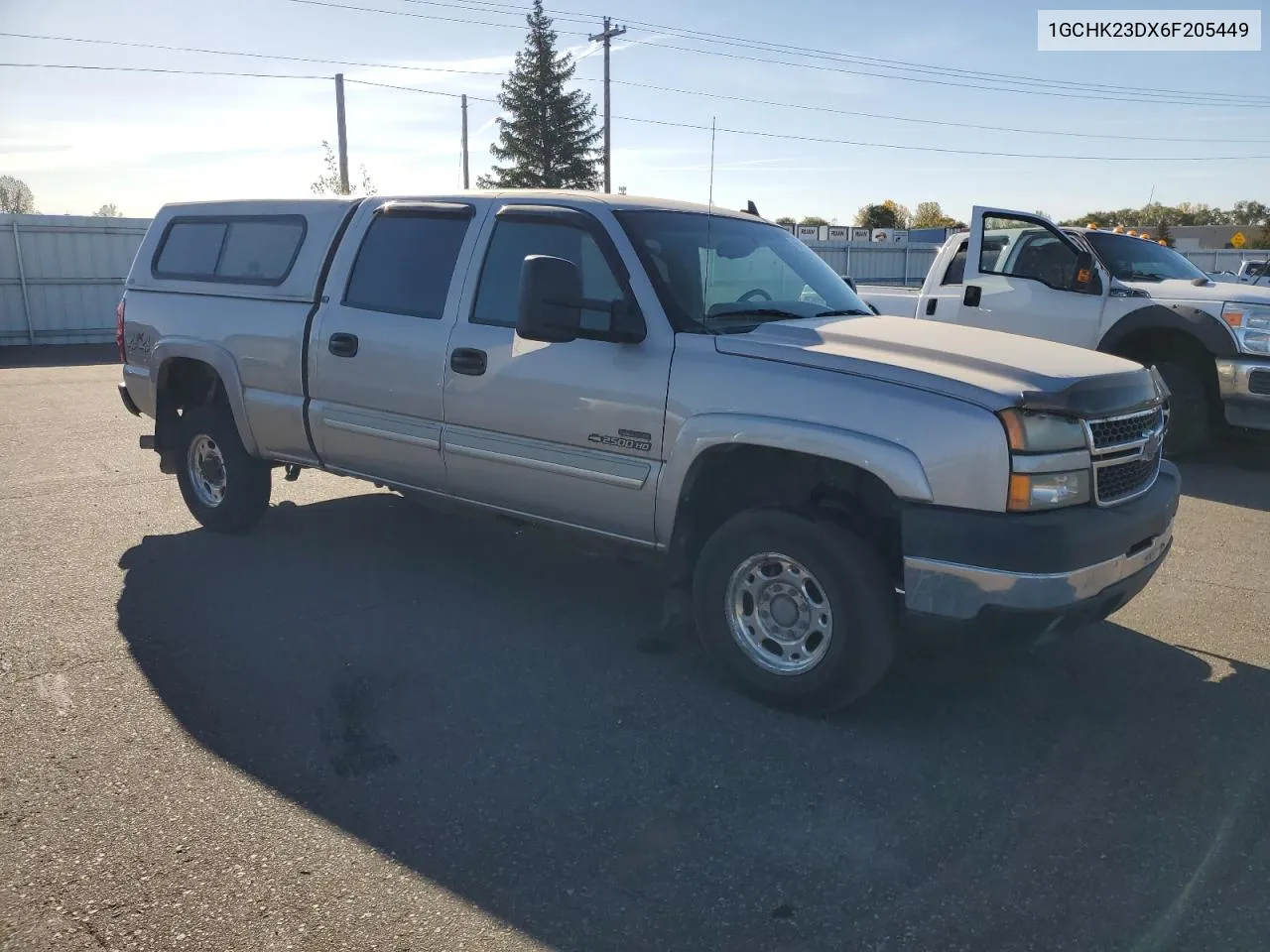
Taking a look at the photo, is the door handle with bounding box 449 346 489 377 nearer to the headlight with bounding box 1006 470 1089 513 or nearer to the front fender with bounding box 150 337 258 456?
the front fender with bounding box 150 337 258 456

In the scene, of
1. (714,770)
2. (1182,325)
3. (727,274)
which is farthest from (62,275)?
(714,770)

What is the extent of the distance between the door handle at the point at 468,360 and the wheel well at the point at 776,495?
1.25 metres

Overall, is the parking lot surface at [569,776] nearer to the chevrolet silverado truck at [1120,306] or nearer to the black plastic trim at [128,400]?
the black plastic trim at [128,400]

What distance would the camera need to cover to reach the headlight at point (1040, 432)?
11.7ft

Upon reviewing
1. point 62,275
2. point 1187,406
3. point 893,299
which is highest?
point 893,299

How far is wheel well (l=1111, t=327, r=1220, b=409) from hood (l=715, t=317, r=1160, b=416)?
495 centimetres

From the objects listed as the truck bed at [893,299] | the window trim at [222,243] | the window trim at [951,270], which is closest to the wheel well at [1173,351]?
the window trim at [951,270]

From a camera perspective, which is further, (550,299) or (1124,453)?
(550,299)

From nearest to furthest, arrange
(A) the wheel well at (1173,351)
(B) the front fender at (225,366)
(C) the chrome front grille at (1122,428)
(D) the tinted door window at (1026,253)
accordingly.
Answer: (C) the chrome front grille at (1122,428) < (B) the front fender at (225,366) < (A) the wheel well at (1173,351) < (D) the tinted door window at (1026,253)

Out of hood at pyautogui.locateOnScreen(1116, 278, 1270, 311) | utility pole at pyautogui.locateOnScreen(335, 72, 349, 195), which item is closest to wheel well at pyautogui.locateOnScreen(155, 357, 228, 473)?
hood at pyautogui.locateOnScreen(1116, 278, 1270, 311)

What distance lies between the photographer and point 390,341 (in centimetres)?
526

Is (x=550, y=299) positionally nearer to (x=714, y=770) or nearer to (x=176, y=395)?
(x=714, y=770)

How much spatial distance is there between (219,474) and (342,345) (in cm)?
167

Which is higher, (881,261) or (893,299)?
(881,261)
